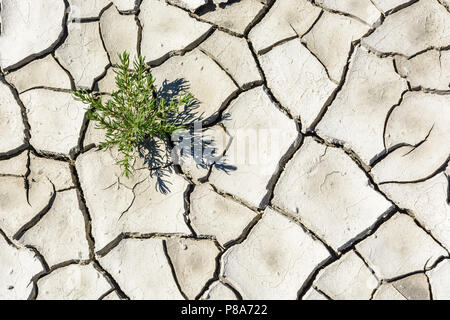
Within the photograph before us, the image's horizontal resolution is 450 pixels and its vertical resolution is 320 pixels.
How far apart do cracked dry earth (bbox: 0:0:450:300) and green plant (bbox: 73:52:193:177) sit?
101mm

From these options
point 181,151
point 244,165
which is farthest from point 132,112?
point 244,165

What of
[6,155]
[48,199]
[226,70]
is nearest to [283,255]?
[226,70]

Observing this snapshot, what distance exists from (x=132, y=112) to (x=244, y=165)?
657 mm

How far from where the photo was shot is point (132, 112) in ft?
8.75

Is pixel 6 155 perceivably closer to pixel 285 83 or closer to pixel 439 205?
pixel 285 83

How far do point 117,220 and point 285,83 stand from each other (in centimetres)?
116

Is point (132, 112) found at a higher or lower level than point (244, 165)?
higher

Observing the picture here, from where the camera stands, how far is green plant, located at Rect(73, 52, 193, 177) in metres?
2.57

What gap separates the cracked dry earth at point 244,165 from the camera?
2518 mm

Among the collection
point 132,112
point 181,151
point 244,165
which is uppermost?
point 132,112

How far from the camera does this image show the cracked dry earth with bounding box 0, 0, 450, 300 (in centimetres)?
252

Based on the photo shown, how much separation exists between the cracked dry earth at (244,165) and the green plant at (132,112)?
10 centimetres

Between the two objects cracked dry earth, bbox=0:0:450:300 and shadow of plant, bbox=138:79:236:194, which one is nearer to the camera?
cracked dry earth, bbox=0:0:450:300

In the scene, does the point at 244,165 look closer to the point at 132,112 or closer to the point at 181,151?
the point at 181,151
